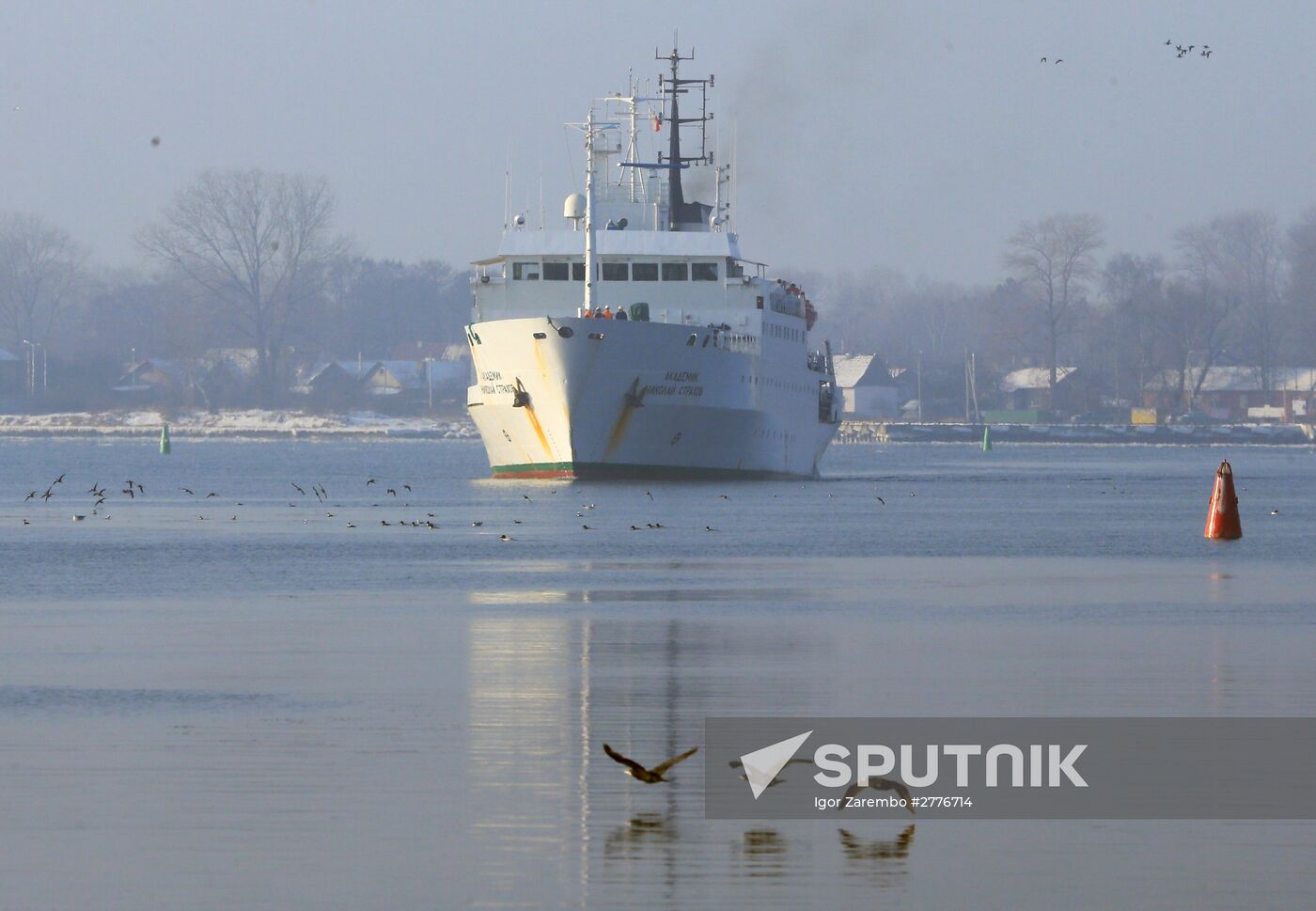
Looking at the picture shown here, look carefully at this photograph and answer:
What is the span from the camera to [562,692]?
15906mm

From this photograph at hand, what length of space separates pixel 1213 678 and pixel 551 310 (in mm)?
47158

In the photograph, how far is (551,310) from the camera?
62.9 meters

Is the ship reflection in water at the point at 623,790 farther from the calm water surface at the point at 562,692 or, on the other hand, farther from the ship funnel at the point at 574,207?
the ship funnel at the point at 574,207

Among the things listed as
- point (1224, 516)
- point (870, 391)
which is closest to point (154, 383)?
point (870, 391)

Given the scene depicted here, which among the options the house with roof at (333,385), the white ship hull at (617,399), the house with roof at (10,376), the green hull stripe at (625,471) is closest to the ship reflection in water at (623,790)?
the white ship hull at (617,399)

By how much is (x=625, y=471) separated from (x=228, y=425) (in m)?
115

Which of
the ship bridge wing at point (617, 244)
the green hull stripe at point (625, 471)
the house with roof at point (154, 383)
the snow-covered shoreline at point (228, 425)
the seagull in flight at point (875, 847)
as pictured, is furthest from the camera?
the house with roof at point (154, 383)

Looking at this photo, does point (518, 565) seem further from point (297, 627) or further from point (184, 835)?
point (184, 835)

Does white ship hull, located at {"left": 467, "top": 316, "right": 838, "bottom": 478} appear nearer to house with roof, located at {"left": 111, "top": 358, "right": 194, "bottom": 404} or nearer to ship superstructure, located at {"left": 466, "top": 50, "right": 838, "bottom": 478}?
ship superstructure, located at {"left": 466, "top": 50, "right": 838, "bottom": 478}

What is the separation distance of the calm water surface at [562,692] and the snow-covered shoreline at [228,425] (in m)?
128

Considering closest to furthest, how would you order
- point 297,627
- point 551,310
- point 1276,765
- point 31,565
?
point 1276,765, point 297,627, point 31,565, point 551,310

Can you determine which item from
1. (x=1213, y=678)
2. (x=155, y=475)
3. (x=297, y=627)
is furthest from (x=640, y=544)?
(x=155, y=475)

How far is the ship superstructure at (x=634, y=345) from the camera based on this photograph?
57031 mm

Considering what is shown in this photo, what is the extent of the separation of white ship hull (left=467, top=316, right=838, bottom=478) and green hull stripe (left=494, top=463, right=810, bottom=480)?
0.13 ft
